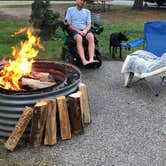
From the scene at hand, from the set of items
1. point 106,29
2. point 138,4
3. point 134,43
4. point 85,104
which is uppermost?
point 85,104

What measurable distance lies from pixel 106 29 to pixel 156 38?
5.09 metres

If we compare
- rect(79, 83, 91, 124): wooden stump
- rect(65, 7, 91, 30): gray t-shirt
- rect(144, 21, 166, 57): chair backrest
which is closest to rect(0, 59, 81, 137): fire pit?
rect(79, 83, 91, 124): wooden stump

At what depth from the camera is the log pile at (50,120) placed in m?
4.42

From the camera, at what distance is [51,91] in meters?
4.75

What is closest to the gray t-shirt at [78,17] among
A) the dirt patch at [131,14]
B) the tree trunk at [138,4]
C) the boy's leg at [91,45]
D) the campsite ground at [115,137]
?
the boy's leg at [91,45]

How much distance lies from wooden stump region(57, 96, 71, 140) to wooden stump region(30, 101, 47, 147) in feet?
0.72

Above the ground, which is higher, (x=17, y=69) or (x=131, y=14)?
(x=17, y=69)

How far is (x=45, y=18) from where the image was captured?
10.4m

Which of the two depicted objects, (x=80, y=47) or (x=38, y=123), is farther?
(x=80, y=47)

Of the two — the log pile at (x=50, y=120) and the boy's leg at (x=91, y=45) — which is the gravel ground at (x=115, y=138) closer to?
the log pile at (x=50, y=120)

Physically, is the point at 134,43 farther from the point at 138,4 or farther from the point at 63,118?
the point at 138,4

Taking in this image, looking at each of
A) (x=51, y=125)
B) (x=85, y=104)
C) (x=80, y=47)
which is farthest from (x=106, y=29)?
(x=51, y=125)

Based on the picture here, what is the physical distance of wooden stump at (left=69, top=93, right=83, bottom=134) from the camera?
4.66 meters

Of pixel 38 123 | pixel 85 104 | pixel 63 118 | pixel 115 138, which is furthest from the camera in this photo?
pixel 85 104
